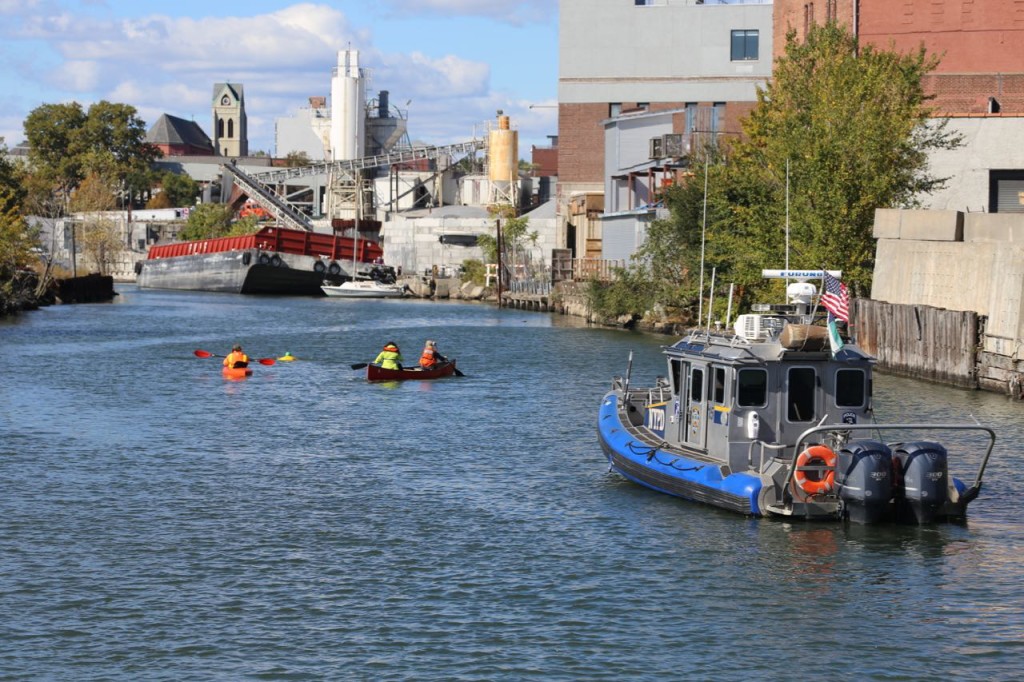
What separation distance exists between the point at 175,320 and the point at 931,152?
51.1 meters

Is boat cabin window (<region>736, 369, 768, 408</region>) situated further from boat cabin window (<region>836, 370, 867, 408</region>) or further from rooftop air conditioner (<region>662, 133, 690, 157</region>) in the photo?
rooftop air conditioner (<region>662, 133, 690, 157</region>)

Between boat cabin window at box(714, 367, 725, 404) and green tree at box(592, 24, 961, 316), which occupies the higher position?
green tree at box(592, 24, 961, 316)

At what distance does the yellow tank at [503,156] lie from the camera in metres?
163

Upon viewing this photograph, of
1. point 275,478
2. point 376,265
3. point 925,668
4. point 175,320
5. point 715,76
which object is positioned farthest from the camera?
point 376,265

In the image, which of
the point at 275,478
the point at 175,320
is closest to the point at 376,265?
the point at 175,320

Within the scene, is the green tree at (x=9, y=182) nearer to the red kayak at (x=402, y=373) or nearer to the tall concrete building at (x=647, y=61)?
the tall concrete building at (x=647, y=61)

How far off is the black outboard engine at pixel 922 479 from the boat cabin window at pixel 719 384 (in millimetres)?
4057

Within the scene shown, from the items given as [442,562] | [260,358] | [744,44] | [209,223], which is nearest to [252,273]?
[209,223]

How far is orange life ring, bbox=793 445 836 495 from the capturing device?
2966 centimetres

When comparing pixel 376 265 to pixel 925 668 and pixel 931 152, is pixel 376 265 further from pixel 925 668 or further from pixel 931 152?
pixel 925 668

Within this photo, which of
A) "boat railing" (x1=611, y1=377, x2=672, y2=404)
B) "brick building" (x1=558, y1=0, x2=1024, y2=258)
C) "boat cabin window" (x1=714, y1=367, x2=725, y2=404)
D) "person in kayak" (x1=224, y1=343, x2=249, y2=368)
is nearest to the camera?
"boat cabin window" (x1=714, y1=367, x2=725, y2=404)

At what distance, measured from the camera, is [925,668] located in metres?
22.3

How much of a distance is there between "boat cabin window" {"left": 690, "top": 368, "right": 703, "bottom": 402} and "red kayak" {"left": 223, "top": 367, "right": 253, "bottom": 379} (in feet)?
107

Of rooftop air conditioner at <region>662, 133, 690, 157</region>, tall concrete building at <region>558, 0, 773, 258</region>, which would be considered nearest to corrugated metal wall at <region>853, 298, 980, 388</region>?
rooftop air conditioner at <region>662, 133, 690, 157</region>
